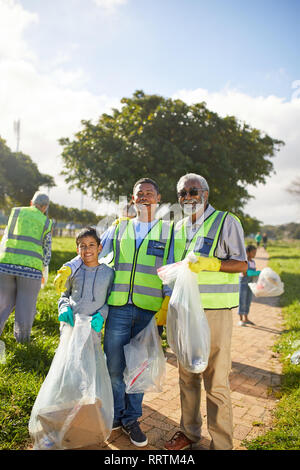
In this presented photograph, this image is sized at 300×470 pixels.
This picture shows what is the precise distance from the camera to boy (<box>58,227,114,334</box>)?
278cm

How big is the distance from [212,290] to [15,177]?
65.2 feet

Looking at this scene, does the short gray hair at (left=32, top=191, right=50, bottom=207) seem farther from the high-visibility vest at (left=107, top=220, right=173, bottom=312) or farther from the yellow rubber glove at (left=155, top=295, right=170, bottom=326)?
the yellow rubber glove at (left=155, top=295, right=170, bottom=326)

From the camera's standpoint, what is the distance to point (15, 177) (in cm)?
2036

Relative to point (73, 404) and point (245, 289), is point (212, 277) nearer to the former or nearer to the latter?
point (73, 404)

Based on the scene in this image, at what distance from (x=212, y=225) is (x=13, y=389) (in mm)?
2370

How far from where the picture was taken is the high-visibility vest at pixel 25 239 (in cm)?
432

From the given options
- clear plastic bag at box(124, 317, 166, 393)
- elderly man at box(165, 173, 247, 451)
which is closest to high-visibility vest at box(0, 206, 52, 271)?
clear plastic bag at box(124, 317, 166, 393)

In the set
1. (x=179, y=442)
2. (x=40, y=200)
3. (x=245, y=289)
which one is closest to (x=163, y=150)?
(x=245, y=289)

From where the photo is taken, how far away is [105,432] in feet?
8.43

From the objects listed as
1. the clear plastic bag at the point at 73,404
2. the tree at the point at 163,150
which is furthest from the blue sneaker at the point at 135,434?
the tree at the point at 163,150

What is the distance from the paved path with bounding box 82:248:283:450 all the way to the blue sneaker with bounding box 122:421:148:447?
0.14ft

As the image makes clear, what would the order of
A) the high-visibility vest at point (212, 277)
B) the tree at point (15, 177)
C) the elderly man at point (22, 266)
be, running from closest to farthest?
1. the high-visibility vest at point (212, 277)
2. the elderly man at point (22, 266)
3. the tree at point (15, 177)

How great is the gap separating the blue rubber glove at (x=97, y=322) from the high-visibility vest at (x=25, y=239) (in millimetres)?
1971

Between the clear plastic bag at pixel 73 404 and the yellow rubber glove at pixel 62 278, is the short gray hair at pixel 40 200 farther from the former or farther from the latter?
the clear plastic bag at pixel 73 404
